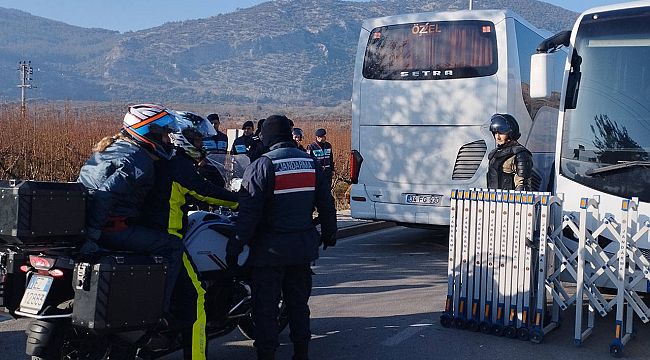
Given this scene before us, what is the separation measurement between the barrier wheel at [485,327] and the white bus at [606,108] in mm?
1387

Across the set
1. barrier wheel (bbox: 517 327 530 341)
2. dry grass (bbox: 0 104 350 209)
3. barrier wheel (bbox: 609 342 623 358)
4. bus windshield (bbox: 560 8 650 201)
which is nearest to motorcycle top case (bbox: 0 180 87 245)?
barrier wheel (bbox: 517 327 530 341)

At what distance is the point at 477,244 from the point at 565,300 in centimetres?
85

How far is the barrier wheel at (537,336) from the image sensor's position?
6.36m

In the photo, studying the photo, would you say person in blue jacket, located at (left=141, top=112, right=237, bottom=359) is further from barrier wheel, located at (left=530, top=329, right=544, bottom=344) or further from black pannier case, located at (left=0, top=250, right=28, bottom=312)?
barrier wheel, located at (left=530, top=329, right=544, bottom=344)

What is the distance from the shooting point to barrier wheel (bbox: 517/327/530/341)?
6.42 m

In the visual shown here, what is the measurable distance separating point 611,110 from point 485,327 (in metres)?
2.29

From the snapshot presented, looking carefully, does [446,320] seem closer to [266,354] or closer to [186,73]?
[266,354]

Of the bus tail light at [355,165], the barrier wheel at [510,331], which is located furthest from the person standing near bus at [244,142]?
the barrier wheel at [510,331]

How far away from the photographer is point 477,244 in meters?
6.59

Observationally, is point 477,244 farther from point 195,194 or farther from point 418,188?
point 418,188

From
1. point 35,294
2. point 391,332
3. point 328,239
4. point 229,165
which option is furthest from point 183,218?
point 391,332

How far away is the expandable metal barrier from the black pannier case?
11.6 ft

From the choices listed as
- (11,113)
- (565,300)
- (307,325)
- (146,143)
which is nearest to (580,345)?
(565,300)

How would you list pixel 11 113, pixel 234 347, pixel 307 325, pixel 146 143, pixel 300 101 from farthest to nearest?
pixel 300 101 < pixel 11 113 < pixel 234 347 < pixel 307 325 < pixel 146 143
